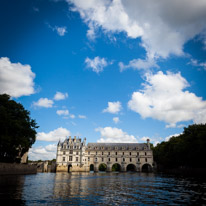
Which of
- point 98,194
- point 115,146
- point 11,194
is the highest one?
point 115,146

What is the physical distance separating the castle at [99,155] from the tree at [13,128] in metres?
41.9

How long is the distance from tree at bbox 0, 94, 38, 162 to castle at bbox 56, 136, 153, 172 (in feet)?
138

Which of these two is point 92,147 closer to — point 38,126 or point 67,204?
point 38,126

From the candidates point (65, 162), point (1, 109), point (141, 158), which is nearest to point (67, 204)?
point (1, 109)

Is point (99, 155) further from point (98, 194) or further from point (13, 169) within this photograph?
point (98, 194)

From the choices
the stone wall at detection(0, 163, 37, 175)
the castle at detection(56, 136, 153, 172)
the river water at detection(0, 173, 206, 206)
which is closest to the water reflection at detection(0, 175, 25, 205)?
the river water at detection(0, 173, 206, 206)

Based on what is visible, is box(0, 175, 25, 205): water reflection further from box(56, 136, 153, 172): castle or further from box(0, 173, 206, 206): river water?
box(56, 136, 153, 172): castle

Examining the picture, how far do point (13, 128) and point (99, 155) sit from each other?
197ft

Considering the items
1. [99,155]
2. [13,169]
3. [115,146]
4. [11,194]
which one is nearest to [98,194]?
[11,194]

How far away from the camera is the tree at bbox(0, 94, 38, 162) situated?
3113 cm

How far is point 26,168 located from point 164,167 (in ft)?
244

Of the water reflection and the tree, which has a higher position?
the tree

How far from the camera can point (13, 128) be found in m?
33.3

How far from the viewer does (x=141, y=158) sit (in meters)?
86.8
